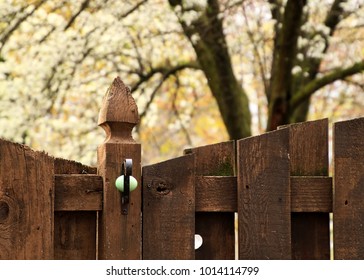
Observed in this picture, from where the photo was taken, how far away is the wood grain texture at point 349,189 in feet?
6.15

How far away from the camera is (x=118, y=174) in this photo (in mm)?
1792

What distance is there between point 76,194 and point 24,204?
5.5 inches

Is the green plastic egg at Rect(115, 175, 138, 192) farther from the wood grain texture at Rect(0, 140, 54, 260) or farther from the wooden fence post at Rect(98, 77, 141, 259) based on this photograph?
the wood grain texture at Rect(0, 140, 54, 260)

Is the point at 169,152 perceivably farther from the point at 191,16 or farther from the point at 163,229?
the point at 163,229

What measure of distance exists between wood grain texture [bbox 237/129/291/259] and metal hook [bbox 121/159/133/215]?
1.04 ft

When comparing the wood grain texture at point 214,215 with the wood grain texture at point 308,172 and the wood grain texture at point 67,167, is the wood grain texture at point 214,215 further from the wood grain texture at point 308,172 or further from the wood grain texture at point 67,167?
the wood grain texture at point 67,167

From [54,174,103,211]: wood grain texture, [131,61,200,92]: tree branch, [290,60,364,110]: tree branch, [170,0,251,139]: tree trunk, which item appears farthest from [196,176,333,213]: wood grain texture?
[131,61,200,92]: tree branch

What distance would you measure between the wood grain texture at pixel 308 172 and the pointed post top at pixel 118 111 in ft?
1.55

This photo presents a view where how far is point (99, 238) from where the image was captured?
1838mm

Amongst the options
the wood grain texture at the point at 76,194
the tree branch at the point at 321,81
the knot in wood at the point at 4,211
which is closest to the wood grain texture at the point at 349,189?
the wood grain texture at the point at 76,194

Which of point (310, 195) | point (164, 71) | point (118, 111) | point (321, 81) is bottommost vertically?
point (310, 195)

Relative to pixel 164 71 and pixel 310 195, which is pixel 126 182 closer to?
pixel 310 195

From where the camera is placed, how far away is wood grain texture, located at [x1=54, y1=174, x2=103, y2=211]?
5.82 feet

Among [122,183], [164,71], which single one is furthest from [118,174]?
[164,71]
